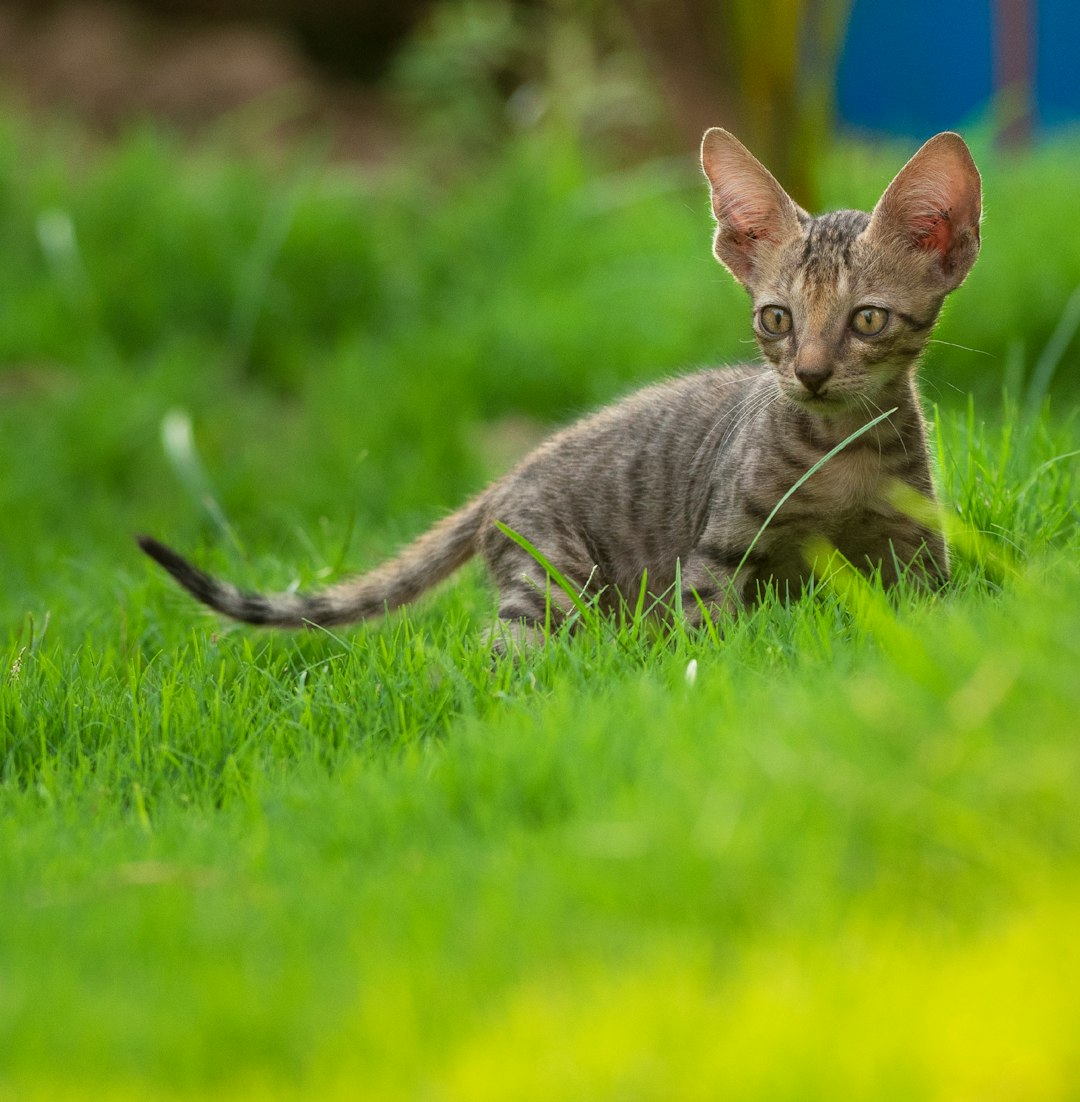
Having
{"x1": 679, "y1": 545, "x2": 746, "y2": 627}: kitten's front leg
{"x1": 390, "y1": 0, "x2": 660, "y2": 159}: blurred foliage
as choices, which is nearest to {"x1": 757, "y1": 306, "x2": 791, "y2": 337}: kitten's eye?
{"x1": 679, "y1": 545, "x2": 746, "y2": 627}: kitten's front leg

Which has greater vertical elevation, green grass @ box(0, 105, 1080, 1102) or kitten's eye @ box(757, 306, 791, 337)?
kitten's eye @ box(757, 306, 791, 337)

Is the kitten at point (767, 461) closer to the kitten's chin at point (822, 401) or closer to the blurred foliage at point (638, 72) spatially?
the kitten's chin at point (822, 401)

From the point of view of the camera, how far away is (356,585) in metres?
4.25

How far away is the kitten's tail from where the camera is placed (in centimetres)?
389

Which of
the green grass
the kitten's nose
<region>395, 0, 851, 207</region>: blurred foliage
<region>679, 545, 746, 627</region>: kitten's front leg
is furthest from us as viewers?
<region>395, 0, 851, 207</region>: blurred foliage

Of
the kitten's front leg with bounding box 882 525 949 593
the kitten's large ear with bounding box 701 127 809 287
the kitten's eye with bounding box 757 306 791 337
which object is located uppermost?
the kitten's large ear with bounding box 701 127 809 287

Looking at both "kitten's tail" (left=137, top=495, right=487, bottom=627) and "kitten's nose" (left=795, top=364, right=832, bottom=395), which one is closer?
"kitten's nose" (left=795, top=364, right=832, bottom=395)

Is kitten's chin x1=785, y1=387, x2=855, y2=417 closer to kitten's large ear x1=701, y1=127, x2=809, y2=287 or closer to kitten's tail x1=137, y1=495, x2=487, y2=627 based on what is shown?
kitten's large ear x1=701, y1=127, x2=809, y2=287

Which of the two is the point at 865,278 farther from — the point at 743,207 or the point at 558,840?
the point at 558,840

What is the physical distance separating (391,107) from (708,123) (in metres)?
3.36

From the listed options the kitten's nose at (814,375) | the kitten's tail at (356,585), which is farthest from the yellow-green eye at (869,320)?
the kitten's tail at (356,585)

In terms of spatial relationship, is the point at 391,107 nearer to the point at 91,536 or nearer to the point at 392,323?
the point at 392,323

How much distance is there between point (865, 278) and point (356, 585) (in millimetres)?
1711

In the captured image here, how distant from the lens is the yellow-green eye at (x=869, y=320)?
11.7 ft
